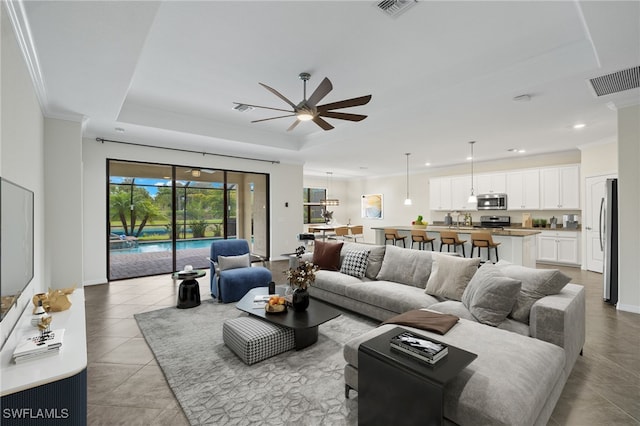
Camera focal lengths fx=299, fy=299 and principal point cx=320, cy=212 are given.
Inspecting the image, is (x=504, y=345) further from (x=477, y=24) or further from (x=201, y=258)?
(x=201, y=258)

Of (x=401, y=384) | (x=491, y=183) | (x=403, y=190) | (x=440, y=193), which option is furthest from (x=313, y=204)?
(x=401, y=384)

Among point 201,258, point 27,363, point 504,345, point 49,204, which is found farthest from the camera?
point 201,258

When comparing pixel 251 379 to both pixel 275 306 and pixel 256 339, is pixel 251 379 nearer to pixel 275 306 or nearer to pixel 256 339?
pixel 256 339

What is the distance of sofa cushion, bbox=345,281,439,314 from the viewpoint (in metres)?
3.23

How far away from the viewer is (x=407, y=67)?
3.63 metres

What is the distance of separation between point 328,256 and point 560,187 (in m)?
6.36

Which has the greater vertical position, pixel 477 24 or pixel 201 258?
pixel 477 24

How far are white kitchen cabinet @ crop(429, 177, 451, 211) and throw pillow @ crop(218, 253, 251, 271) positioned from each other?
22.6 ft

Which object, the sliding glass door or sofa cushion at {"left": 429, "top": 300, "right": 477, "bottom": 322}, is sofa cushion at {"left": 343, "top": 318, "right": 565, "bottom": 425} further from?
the sliding glass door

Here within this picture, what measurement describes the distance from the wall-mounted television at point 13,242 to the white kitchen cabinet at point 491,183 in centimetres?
935

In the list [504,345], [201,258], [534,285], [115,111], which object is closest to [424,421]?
[504,345]

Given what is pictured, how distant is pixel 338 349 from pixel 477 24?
133 inches

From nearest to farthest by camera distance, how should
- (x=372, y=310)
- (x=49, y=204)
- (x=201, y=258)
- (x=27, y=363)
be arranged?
(x=27, y=363) < (x=372, y=310) < (x=49, y=204) < (x=201, y=258)

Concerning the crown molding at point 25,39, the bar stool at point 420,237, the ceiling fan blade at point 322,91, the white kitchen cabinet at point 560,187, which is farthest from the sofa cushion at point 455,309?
the white kitchen cabinet at point 560,187
